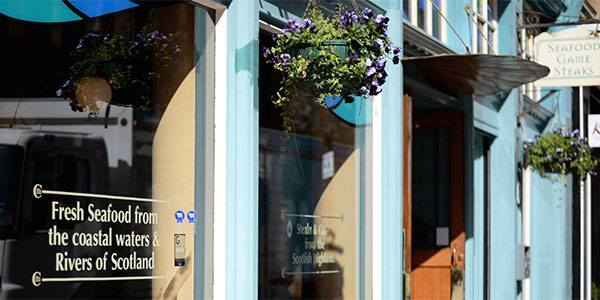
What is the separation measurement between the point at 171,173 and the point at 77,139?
0.74 m

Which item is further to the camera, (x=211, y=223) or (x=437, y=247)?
(x=437, y=247)

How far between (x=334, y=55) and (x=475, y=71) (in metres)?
3.13

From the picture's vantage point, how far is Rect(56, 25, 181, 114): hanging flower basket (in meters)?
Answer: 4.47

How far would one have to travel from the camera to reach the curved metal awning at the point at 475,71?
289 inches

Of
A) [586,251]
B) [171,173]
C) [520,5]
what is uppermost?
[520,5]

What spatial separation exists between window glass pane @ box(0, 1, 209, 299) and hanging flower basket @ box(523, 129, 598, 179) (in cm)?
693

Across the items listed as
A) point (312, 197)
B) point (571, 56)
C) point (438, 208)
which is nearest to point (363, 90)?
point (312, 197)

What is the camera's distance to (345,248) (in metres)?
7.02

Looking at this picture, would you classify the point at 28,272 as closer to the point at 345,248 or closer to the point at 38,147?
the point at 38,147

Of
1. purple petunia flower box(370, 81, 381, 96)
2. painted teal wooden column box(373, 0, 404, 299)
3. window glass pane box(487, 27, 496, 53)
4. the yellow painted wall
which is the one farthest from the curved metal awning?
the yellow painted wall

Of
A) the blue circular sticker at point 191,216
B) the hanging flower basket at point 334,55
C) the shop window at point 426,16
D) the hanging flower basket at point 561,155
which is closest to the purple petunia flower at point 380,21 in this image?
the hanging flower basket at point 334,55

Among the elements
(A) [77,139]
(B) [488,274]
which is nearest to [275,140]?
(A) [77,139]

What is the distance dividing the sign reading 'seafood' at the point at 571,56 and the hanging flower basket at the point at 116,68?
20.8 ft

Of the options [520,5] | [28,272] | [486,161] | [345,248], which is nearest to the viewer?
[28,272]
